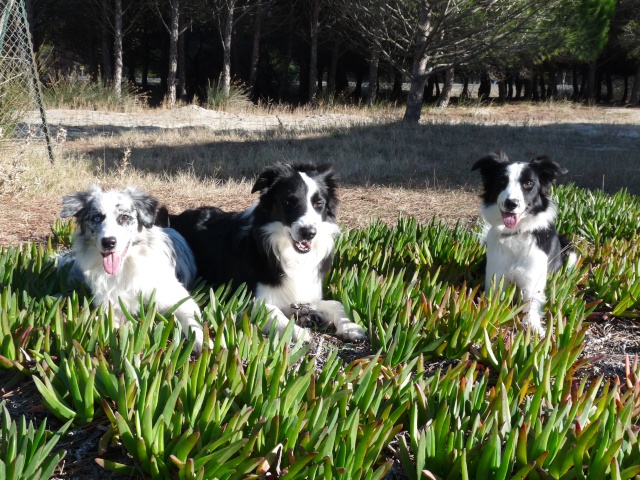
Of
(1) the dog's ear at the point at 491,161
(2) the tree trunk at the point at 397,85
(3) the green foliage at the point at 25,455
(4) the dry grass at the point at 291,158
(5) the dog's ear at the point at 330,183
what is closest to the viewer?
(3) the green foliage at the point at 25,455

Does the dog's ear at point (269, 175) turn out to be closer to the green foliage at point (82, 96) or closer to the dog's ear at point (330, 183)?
the dog's ear at point (330, 183)

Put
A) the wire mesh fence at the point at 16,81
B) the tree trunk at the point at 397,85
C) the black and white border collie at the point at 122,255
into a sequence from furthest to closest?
→ the tree trunk at the point at 397,85
the wire mesh fence at the point at 16,81
the black and white border collie at the point at 122,255

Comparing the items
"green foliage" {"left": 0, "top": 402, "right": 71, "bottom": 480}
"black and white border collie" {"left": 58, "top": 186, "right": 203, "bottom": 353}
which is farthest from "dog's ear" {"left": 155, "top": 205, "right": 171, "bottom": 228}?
"green foliage" {"left": 0, "top": 402, "right": 71, "bottom": 480}

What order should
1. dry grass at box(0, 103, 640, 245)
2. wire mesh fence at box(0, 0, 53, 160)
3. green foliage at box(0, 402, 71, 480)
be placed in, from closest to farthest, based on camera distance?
green foliage at box(0, 402, 71, 480)
dry grass at box(0, 103, 640, 245)
wire mesh fence at box(0, 0, 53, 160)

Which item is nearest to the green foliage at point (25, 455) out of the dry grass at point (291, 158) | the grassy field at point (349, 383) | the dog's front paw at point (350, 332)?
the grassy field at point (349, 383)

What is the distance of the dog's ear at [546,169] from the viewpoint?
438 cm

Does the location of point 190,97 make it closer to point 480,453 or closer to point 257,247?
point 257,247

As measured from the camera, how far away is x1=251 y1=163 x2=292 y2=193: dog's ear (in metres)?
3.89

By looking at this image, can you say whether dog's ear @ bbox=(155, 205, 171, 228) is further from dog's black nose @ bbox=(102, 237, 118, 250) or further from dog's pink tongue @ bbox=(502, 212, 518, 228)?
dog's pink tongue @ bbox=(502, 212, 518, 228)

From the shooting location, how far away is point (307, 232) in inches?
144

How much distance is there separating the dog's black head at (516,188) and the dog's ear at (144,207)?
225cm

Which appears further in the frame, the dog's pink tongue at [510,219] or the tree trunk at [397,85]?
the tree trunk at [397,85]

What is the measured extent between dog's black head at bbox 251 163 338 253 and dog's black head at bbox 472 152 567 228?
116 cm

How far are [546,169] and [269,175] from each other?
76.8 inches
